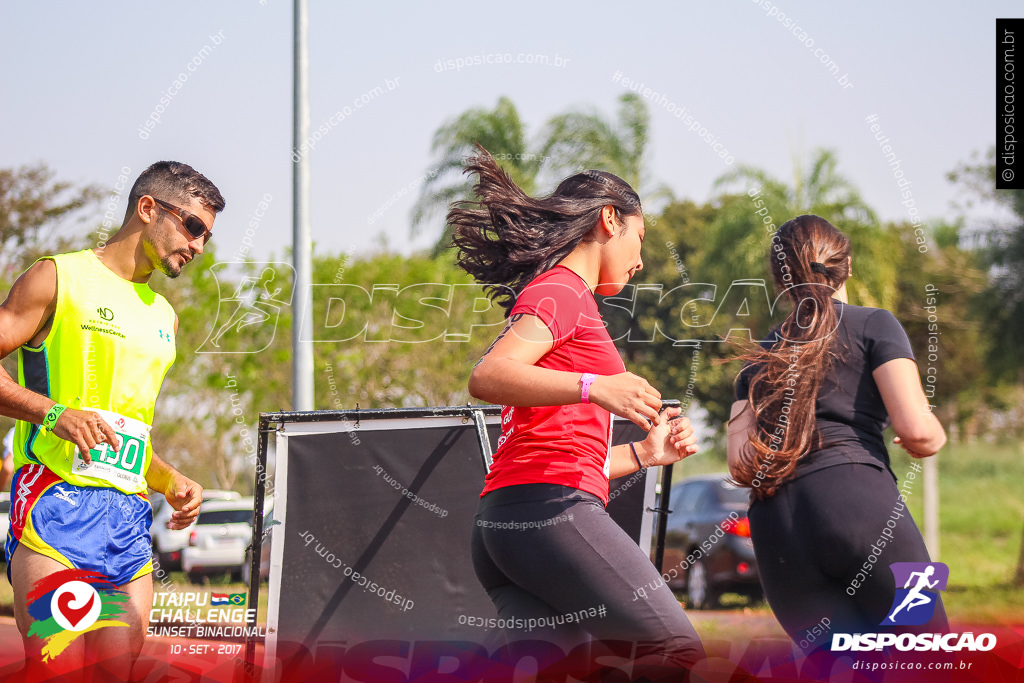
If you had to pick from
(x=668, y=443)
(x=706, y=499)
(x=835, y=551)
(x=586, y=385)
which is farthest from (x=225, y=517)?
(x=586, y=385)

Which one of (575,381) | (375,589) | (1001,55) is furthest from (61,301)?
(1001,55)

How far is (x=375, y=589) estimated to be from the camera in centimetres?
446

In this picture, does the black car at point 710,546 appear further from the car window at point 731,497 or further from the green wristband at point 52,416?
the green wristband at point 52,416

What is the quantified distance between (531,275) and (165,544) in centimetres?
1052

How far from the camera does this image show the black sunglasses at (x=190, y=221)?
303 cm

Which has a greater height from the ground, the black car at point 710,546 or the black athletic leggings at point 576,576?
the black athletic leggings at point 576,576

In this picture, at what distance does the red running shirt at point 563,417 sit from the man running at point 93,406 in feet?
3.93

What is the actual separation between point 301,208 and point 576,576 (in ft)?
16.6

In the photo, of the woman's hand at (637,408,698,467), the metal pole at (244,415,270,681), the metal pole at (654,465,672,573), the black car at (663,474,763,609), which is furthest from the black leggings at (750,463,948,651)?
the black car at (663,474,763,609)

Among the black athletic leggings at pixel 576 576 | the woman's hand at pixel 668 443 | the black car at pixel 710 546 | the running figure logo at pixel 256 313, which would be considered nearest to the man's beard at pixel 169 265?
the black athletic leggings at pixel 576 576

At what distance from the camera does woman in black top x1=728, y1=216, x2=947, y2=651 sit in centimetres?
264

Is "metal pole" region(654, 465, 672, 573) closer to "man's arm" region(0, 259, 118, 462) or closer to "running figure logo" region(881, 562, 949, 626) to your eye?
"running figure logo" region(881, 562, 949, 626)

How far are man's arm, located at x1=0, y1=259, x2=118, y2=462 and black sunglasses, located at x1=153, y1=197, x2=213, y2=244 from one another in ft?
1.30

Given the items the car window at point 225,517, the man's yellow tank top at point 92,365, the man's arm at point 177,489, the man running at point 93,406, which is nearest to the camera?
the man running at point 93,406
